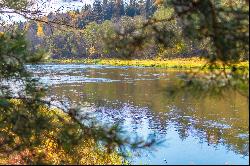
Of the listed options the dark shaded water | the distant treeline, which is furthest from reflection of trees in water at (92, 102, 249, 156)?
the distant treeline

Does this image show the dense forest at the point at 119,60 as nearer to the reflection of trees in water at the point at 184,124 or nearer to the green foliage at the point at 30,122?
the green foliage at the point at 30,122

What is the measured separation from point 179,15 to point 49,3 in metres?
Result: 5.33

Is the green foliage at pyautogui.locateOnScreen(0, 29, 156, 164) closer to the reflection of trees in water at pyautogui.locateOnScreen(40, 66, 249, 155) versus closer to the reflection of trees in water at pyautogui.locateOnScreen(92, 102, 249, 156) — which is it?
the reflection of trees in water at pyautogui.locateOnScreen(40, 66, 249, 155)

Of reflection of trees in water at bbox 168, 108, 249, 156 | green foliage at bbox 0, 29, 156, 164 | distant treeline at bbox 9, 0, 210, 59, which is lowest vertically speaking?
reflection of trees in water at bbox 168, 108, 249, 156

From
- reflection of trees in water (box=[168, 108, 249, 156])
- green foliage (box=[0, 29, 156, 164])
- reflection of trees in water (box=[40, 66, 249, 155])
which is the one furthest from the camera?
reflection of trees in water (box=[40, 66, 249, 155])


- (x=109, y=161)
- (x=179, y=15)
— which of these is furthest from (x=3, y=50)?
(x=109, y=161)

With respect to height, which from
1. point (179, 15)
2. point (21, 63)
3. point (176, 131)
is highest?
point (179, 15)

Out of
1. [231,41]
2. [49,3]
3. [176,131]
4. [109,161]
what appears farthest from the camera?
[176,131]

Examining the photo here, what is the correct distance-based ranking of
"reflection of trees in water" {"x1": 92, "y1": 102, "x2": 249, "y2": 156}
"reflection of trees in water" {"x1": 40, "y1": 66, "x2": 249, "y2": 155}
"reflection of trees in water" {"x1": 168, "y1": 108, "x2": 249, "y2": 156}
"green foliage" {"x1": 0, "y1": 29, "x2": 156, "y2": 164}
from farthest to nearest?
"reflection of trees in water" {"x1": 40, "y1": 66, "x2": 249, "y2": 155}, "reflection of trees in water" {"x1": 92, "y1": 102, "x2": 249, "y2": 156}, "reflection of trees in water" {"x1": 168, "y1": 108, "x2": 249, "y2": 156}, "green foliage" {"x1": 0, "y1": 29, "x2": 156, "y2": 164}

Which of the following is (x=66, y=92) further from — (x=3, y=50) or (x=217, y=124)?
(x=3, y=50)

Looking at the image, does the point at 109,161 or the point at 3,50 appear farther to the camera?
the point at 109,161

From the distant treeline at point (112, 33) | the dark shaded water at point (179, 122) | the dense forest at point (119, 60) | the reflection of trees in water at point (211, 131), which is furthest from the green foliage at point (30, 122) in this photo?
the reflection of trees in water at point (211, 131)

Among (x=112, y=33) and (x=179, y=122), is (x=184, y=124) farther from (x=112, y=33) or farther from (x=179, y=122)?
(x=112, y=33)

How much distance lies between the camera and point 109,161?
14.3m
